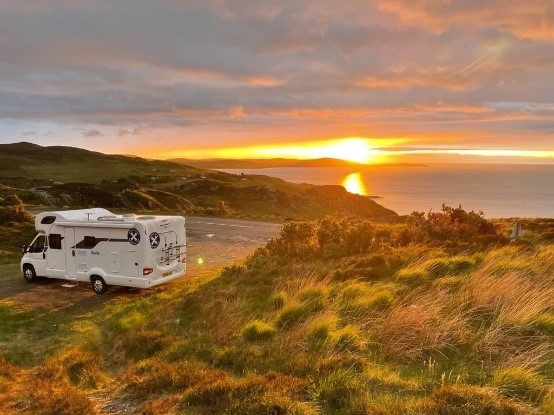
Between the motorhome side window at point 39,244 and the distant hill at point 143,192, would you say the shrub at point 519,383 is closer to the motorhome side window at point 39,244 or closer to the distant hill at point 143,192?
the motorhome side window at point 39,244

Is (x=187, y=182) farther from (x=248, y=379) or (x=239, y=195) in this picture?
(x=248, y=379)

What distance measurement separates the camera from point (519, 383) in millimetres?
6281

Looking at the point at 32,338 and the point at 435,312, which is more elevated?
the point at 435,312

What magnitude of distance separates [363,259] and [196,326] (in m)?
6.78

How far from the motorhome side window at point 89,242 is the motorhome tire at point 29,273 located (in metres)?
3.52

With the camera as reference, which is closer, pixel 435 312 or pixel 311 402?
pixel 311 402

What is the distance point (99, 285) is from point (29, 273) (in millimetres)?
4254

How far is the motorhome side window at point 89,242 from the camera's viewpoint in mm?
16984

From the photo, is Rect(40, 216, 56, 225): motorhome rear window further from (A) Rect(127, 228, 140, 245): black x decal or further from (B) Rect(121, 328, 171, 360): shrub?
(B) Rect(121, 328, 171, 360): shrub

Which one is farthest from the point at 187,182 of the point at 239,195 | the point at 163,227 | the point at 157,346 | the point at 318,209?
the point at 157,346

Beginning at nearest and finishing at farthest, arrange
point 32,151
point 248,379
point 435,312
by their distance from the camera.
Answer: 1. point 248,379
2. point 435,312
3. point 32,151

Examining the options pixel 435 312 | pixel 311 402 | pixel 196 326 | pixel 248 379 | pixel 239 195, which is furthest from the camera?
pixel 239 195

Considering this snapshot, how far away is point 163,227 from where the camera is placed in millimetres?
16875

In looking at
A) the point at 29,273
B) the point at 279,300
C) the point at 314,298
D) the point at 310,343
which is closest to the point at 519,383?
the point at 310,343
